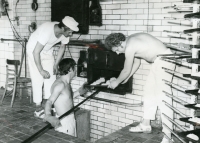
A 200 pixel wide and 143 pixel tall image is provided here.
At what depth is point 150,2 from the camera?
433 centimetres

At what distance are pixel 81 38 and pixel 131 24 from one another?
1.24 metres

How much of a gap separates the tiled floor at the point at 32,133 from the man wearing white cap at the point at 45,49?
0.36 metres

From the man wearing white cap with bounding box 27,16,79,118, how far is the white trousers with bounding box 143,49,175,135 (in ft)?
5.23

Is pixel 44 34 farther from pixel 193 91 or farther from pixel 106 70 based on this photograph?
pixel 193 91

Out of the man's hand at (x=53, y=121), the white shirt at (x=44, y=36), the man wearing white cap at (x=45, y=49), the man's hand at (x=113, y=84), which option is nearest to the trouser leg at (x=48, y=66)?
the man wearing white cap at (x=45, y=49)

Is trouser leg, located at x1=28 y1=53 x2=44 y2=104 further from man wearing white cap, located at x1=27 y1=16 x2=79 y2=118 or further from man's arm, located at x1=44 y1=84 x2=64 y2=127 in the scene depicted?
man's arm, located at x1=44 y1=84 x2=64 y2=127

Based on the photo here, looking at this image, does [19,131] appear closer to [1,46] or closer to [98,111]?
[98,111]

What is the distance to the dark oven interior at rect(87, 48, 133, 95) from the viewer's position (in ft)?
14.9

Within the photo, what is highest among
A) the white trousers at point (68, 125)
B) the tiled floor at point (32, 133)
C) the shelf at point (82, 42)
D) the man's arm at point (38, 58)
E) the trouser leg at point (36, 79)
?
the shelf at point (82, 42)

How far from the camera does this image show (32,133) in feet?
13.9

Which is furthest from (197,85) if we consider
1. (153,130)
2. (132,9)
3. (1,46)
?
(1,46)

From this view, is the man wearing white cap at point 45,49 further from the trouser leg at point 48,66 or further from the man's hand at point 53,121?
the man's hand at point 53,121

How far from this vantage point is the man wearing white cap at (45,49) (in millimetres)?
4603

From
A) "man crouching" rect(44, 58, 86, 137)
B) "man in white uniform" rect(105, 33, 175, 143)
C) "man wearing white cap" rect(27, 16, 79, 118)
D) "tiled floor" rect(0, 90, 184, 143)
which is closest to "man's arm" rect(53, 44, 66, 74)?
"man wearing white cap" rect(27, 16, 79, 118)
